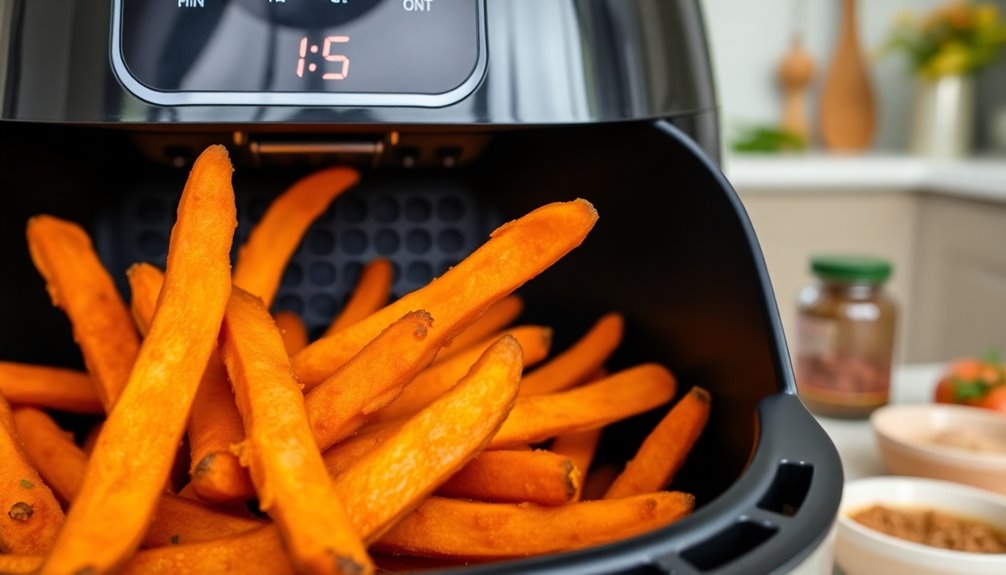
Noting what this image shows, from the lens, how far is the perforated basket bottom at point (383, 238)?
793 millimetres

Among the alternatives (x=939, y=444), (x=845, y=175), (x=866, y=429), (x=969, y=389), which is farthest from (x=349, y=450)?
(x=845, y=175)

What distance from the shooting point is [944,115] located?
291 cm

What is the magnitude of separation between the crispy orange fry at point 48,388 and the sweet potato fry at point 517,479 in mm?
287

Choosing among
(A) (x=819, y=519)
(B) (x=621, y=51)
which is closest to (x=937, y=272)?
(B) (x=621, y=51)

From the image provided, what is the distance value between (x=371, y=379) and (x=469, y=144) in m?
0.29

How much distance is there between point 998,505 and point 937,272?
76.6 inches

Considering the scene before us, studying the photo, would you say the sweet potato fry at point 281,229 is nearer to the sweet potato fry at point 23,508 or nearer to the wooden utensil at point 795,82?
the sweet potato fry at point 23,508

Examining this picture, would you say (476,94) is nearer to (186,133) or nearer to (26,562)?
(186,133)

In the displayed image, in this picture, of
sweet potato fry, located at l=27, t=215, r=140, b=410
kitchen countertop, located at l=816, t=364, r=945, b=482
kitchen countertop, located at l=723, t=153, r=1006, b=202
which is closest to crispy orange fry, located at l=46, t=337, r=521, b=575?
sweet potato fry, located at l=27, t=215, r=140, b=410

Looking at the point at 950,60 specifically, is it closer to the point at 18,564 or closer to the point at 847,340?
the point at 847,340

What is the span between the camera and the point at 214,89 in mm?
565

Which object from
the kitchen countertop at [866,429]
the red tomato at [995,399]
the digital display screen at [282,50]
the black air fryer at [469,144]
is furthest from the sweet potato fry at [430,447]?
the red tomato at [995,399]

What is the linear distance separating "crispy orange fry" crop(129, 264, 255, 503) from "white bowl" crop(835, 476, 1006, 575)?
0.47 meters

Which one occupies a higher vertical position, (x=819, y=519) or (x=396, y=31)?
(x=396, y=31)
